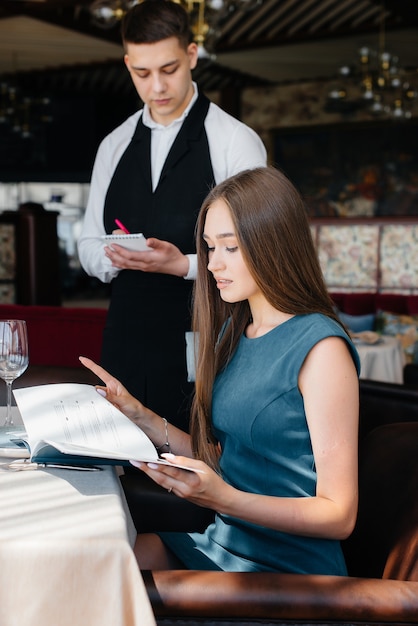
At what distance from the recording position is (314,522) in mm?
1409

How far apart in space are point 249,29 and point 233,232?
9.94 metres

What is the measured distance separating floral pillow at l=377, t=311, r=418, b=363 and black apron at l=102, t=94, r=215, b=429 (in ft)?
12.4

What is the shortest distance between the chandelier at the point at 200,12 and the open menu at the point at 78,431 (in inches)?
197

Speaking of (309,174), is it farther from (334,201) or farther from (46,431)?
(46,431)

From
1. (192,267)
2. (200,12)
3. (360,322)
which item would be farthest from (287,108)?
(192,267)

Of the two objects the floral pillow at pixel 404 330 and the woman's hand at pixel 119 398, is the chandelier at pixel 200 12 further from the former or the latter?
the woman's hand at pixel 119 398

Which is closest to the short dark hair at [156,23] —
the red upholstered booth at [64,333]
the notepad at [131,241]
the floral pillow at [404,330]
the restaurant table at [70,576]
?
the notepad at [131,241]

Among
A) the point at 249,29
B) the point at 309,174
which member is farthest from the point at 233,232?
the point at 309,174

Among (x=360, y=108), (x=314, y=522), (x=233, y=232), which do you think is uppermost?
(x=360, y=108)

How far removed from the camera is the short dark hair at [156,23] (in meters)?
2.25

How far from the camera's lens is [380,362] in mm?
5039

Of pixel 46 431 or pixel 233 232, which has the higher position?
pixel 233 232

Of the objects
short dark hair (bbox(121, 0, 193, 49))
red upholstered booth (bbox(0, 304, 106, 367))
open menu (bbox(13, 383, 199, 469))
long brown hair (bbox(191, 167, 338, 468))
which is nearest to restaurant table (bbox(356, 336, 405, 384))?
red upholstered booth (bbox(0, 304, 106, 367))

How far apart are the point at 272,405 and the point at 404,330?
4758mm
